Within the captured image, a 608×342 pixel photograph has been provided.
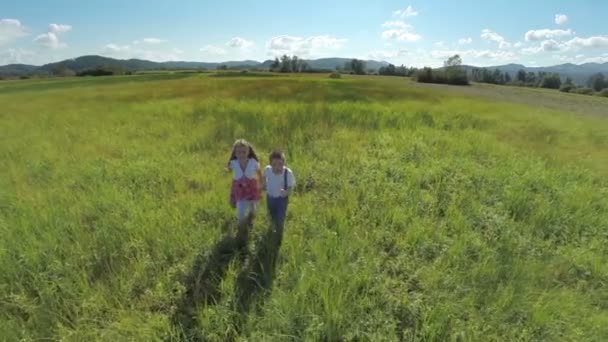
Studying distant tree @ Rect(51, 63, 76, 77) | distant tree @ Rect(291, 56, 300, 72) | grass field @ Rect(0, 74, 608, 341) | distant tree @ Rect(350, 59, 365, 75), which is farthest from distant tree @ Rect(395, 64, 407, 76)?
grass field @ Rect(0, 74, 608, 341)

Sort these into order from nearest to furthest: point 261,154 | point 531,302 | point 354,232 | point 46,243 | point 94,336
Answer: point 94,336, point 531,302, point 46,243, point 354,232, point 261,154

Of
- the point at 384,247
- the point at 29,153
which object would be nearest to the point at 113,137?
the point at 29,153

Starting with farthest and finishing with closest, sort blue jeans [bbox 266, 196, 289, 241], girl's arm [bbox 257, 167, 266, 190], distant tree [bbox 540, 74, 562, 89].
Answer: distant tree [bbox 540, 74, 562, 89] → girl's arm [bbox 257, 167, 266, 190] → blue jeans [bbox 266, 196, 289, 241]

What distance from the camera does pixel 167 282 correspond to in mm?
3930

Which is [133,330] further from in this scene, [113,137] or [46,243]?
[113,137]

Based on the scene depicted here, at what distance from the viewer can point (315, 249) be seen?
443cm

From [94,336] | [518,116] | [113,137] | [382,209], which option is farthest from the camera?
→ [518,116]

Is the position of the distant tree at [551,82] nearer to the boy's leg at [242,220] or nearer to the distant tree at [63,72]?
the boy's leg at [242,220]

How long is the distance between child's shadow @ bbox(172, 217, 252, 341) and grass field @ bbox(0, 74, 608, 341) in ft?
0.07

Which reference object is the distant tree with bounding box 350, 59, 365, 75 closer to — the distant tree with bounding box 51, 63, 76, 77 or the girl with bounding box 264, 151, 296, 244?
the distant tree with bounding box 51, 63, 76, 77

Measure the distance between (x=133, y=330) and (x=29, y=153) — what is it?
27.7ft

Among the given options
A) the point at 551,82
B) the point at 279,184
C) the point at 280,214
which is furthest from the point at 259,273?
the point at 551,82

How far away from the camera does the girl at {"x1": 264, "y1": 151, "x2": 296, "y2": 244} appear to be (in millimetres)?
4762

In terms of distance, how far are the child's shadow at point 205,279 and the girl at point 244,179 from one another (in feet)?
1.09
